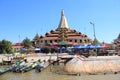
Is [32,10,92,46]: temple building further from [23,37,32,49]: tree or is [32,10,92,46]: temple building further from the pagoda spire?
the pagoda spire

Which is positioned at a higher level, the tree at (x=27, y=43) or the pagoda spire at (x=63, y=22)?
the pagoda spire at (x=63, y=22)

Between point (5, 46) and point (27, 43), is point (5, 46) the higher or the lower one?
the lower one

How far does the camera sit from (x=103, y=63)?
151 ft

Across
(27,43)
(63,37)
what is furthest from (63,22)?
(27,43)

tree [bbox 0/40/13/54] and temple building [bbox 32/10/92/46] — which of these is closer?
tree [bbox 0/40/13/54]

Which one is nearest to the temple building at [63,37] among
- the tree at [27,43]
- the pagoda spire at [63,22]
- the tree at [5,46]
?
the tree at [27,43]

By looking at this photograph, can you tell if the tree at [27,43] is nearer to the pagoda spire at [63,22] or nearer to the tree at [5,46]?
the pagoda spire at [63,22]

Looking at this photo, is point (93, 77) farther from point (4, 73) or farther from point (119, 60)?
point (4, 73)

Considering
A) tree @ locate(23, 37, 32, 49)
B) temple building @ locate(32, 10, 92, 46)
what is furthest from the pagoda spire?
tree @ locate(23, 37, 32, 49)

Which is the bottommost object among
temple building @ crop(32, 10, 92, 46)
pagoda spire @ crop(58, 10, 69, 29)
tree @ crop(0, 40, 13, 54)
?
tree @ crop(0, 40, 13, 54)

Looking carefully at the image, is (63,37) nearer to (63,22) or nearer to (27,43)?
(27,43)

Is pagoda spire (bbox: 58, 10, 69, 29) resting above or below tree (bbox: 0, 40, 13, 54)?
above

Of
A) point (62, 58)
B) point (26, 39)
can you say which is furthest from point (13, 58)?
point (26, 39)

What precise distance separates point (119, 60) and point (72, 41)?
71811 mm
